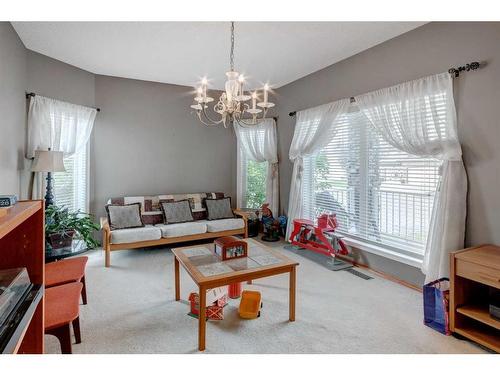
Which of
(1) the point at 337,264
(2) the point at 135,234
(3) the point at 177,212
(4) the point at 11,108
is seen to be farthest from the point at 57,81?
(1) the point at 337,264

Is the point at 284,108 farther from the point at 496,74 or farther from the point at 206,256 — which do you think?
the point at 206,256

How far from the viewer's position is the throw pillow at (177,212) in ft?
13.4

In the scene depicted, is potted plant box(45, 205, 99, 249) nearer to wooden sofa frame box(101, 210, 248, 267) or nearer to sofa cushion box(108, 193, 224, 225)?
wooden sofa frame box(101, 210, 248, 267)

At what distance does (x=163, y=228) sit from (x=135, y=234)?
0.38m

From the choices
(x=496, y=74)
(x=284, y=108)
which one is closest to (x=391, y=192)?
(x=496, y=74)

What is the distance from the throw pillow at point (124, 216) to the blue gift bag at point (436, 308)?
11.3 feet

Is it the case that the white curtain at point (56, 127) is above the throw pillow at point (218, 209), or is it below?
above

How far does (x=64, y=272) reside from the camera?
7.06 feet

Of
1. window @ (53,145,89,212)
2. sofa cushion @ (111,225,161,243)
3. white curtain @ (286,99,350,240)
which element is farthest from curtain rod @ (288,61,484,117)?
window @ (53,145,89,212)

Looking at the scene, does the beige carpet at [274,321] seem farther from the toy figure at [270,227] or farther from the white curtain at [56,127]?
the white curtain at [56,127]

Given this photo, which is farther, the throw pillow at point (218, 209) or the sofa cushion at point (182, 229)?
the throw pillow at point (218, 209)

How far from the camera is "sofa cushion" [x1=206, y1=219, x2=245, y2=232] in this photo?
4.05m

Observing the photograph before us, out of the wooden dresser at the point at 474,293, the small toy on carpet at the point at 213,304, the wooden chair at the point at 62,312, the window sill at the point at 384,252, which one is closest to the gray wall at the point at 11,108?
the wooden chair at the point at 62,312
